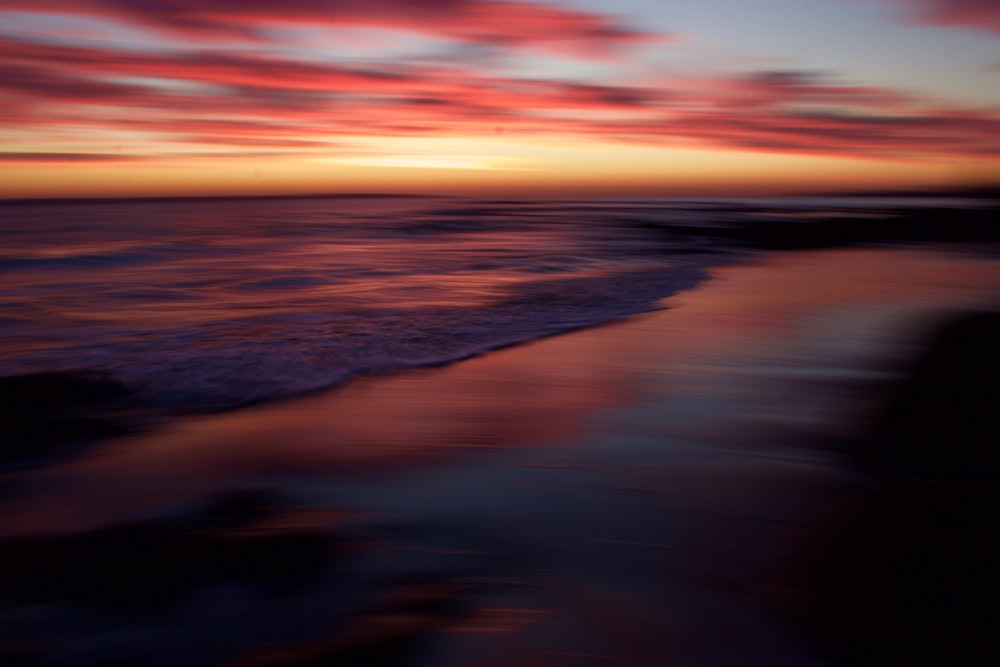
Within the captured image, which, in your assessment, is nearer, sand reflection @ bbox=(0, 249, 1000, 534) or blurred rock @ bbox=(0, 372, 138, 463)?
sand reflection @ bbox=(0, 249, 1000, 534)

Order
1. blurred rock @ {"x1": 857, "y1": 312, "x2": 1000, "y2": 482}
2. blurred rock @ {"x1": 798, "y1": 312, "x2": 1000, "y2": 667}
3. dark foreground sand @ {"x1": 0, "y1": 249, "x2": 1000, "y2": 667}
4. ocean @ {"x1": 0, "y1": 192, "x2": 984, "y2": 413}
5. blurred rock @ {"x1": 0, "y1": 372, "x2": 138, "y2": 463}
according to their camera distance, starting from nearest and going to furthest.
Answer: blurred rock @ {"x1": 798, "y1": 312, "x2": 1000, "y2": 667}, dark foreground sand @ {"x1": 0, "y1": 249, "x2": 1000, "y2": 667}, blurred rock @ {"x1": 857, "y1": 312, "x2": 1000, "y2": 482}, blurred rock @ {"x1": 0, "y1": 372, "x2": 138, "y2": 463}, ocean @ {"x1": 0, "y1": 192, "x2": 984, "y2": 413}

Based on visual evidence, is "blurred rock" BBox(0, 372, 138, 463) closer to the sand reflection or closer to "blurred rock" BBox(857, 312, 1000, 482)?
the sand reflection

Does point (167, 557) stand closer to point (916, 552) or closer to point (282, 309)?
point (916, 552)

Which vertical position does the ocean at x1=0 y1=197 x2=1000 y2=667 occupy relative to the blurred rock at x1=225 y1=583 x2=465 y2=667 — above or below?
above

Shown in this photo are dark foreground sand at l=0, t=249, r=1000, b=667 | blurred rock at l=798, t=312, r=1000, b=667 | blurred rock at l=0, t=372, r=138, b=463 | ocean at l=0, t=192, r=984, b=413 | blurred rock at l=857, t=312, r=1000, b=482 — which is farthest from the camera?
ocean at l=0, t=192, r=984, b=413

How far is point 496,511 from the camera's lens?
2.93 meters

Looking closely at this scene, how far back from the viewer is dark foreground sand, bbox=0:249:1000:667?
2.08 m

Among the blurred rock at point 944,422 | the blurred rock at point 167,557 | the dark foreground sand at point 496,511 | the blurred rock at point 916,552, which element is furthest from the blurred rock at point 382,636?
the blurred rock at point 944,422

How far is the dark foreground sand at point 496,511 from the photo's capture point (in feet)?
6.83

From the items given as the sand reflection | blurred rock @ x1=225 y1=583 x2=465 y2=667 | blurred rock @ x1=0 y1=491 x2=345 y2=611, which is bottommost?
blurred rock @ x1=225 y1=583 x2=465 y2=667

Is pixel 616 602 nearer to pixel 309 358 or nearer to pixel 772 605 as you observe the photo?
pixel 772 605

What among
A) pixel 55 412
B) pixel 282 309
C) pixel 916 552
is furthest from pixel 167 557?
pixel 282 309

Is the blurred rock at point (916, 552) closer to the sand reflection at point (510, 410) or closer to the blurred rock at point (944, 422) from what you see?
the blurred rock at point (944, 422)

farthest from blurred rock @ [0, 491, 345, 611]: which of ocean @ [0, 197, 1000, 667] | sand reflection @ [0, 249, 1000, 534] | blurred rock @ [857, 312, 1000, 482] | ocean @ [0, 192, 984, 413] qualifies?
blurred rock @ [857, 312, 1000, 482]
